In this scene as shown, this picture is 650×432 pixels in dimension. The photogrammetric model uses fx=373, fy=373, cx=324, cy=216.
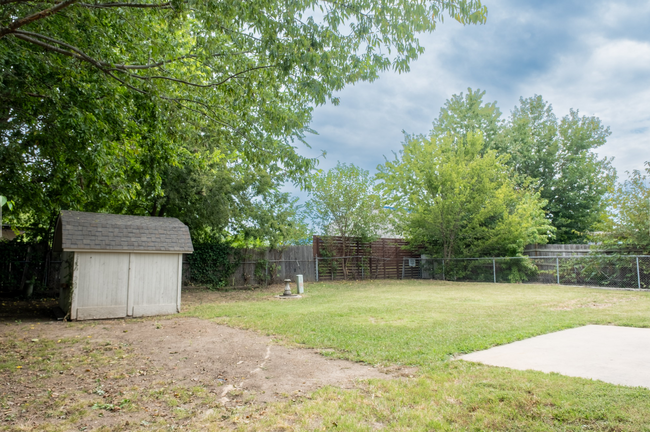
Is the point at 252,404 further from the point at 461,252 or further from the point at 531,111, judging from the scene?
the point at 531,111

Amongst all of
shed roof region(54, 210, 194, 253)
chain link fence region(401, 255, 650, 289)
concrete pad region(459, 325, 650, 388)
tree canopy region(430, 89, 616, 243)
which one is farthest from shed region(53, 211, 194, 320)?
tree canopy region(430, 89, 616, 243)

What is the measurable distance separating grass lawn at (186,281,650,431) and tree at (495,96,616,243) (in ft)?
64.2

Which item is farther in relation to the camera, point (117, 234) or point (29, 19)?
point (117, 234)

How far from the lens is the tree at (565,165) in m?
26.8

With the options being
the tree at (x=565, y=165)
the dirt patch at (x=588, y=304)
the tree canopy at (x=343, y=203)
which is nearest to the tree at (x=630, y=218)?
the dirt patch at (x=588, y=304)

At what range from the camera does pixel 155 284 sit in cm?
955

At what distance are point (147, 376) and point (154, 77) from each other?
4.58m

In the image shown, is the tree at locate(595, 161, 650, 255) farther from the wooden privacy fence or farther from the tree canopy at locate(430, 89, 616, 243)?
the tree canopy at locate(430, 89, 616, 243)

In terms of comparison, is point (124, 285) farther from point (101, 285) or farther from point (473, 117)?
point (473, 117)

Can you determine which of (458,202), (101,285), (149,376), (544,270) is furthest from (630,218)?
(101,285)

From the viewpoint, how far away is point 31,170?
338 inches

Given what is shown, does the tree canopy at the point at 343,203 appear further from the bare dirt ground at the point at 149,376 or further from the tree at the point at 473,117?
the bare dirt ground at the point at 149,376

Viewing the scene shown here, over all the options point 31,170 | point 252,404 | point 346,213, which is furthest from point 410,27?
point 346,213

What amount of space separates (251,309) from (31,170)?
6117 mm
